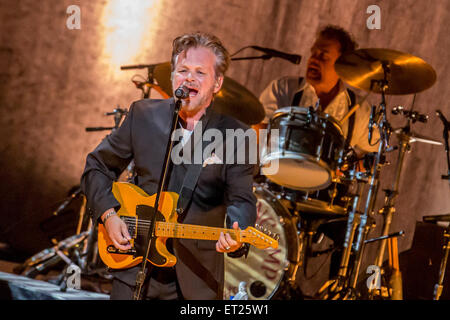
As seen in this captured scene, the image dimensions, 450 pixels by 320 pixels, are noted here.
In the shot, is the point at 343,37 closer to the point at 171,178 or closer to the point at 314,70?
the point at 314,70

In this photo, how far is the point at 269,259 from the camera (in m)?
4.25

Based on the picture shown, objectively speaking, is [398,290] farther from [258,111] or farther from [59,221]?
[59,221]

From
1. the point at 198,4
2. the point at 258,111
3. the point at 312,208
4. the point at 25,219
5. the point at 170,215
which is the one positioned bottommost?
the point at 25,219

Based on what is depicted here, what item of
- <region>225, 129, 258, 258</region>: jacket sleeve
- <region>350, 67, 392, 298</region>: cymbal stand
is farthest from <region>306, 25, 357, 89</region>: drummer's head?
→ <region>225, 129, 258, 258</region>: jacket sleeve

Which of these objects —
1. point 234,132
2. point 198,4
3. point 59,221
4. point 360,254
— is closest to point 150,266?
point 234,132

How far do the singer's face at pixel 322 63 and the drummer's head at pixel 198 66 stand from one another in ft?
8.87

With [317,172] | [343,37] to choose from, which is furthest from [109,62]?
[317,172]

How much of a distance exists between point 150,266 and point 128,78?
3.70 m

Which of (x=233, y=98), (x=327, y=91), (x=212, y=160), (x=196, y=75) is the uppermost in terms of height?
(x=196, y=75)

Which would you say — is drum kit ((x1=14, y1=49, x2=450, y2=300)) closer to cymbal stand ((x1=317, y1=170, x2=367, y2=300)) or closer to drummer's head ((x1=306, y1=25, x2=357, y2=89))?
cymbal stand ((x1=317, y1=170, x2=367, y2=300))

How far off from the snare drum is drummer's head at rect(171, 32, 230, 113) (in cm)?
154

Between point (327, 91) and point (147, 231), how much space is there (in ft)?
10.9

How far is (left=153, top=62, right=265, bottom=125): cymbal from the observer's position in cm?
423

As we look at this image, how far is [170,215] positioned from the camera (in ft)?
7.66
